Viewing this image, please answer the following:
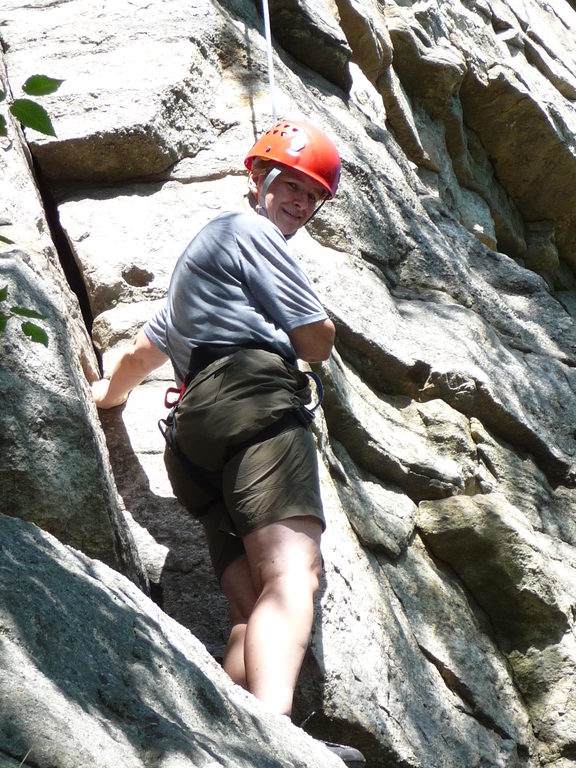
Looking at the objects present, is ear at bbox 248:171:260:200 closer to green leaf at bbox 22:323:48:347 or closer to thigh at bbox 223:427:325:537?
thigh at bbox 223:427:325:537

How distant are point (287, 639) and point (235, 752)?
2.46 ft

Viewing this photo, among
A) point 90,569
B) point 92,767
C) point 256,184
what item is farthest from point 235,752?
point 256,184

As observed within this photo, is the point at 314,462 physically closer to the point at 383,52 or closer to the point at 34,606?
the point at 34,606

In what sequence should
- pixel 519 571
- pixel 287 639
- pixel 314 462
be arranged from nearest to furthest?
pixel 287 639, pixel 314 462, pixel 519 571

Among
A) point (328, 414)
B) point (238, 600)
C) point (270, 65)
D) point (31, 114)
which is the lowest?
point (328, 414)

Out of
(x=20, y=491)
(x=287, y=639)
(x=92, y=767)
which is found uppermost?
(x=92, y=767)

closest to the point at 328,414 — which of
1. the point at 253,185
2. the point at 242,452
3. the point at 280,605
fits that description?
the point at 253,185

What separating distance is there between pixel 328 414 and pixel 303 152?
1.24 metres

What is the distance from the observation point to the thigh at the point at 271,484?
324 cm

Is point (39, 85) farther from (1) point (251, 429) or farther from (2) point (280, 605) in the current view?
(2) point (280, 605)

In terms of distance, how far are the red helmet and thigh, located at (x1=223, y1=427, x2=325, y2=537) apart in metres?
1.25

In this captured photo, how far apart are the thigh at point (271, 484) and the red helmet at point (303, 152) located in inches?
49.4

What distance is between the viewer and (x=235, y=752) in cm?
228

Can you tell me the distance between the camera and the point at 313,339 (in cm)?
358
